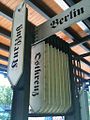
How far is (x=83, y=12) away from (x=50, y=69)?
0.77 meters

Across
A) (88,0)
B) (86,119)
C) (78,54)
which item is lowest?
(86,119)

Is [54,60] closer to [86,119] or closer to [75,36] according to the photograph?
[75,36]

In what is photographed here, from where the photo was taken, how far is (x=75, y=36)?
429 centimetres

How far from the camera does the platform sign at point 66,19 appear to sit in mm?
1818

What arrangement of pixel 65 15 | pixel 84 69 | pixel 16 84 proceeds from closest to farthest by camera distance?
1. pixel 16 84
2. pixel 65 15
3. pixel 84 69

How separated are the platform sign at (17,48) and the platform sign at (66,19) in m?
0.25

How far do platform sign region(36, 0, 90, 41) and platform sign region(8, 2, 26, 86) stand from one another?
0.25 metres

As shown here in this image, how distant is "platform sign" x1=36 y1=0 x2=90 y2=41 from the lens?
5.97 feet

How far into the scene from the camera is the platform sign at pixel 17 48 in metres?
1.75

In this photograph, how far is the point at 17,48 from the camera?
1.88 m

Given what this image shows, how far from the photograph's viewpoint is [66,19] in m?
1.92

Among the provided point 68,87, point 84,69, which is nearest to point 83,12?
point 68,87

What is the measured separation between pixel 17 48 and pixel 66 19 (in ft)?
1.95

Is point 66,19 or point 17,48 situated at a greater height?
point 66,19
